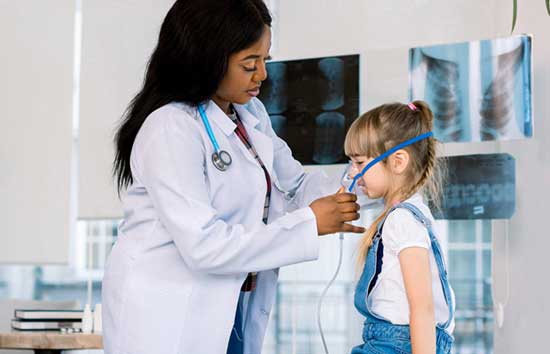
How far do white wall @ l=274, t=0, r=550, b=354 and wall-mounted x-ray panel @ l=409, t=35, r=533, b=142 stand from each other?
0.29 feet

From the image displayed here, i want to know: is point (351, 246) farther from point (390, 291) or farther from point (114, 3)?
point (114, 3)

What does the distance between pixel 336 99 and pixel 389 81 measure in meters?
0.17

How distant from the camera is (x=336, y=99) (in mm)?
2672

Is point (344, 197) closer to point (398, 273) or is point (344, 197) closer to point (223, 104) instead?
point (398, 273)

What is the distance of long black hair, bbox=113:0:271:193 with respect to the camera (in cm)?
179

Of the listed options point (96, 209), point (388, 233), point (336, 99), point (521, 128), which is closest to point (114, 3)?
point (96, 209)

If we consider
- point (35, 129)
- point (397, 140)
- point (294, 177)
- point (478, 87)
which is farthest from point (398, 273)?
point (35, 129)

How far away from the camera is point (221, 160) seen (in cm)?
181

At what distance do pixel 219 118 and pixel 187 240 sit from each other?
31cm

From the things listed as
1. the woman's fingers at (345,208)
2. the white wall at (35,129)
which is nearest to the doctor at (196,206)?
the woman's fingers at (345,208)

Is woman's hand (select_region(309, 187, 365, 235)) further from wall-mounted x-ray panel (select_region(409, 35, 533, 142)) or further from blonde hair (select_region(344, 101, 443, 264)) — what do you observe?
wall-mounted x-ray panel (select_region(409, 35, 533, 142))

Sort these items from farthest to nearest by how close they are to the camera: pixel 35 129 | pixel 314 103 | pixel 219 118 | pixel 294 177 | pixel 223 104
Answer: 1. pixel 35 129
2. pixel 314 103
3. pixel 294 177
4. pixel 223 104
5. pixel 219 118

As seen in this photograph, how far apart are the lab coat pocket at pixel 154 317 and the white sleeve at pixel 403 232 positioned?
1.33 feet

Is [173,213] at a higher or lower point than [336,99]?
lower
